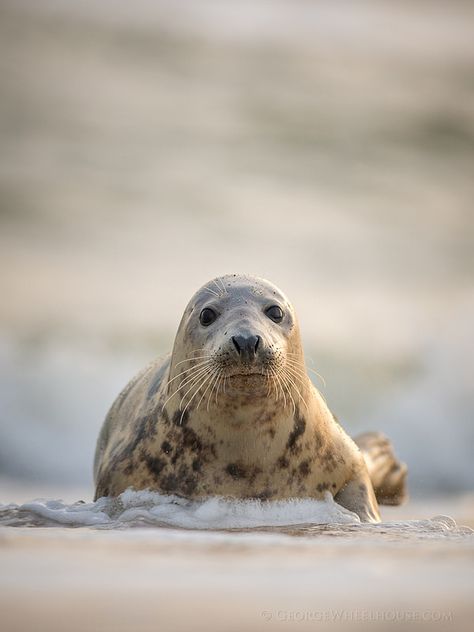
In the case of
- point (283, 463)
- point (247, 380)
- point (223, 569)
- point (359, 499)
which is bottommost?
point (223, 569)

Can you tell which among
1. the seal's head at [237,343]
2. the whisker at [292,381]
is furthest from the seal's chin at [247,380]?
the whisker at [292,381]

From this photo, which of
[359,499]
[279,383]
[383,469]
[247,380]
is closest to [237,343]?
[247,380]

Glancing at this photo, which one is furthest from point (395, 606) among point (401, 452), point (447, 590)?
point (401, 452)

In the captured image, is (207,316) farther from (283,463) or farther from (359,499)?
(359,499)

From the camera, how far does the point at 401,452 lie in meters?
14.1

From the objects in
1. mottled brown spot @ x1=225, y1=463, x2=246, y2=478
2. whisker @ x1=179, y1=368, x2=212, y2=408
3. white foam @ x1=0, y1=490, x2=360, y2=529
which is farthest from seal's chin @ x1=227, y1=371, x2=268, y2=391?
white foam @ x1=0, y1=490, x2=360, y2=529

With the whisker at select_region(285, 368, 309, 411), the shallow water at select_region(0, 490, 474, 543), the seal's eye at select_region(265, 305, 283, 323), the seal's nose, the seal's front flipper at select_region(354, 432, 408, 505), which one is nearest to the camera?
the shallow water at select_region(0, 490, 474, 543)

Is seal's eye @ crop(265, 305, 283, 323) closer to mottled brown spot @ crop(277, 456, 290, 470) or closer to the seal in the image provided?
the seal

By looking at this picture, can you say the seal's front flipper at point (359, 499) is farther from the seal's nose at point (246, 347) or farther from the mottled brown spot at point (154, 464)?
the seal's nose at point (246, 347)

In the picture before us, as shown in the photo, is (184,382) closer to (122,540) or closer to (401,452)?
(122,540)

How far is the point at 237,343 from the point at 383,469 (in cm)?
378

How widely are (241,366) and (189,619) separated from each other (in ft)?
9.59

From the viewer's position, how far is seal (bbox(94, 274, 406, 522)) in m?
6.70

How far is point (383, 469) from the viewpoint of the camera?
9.92m
